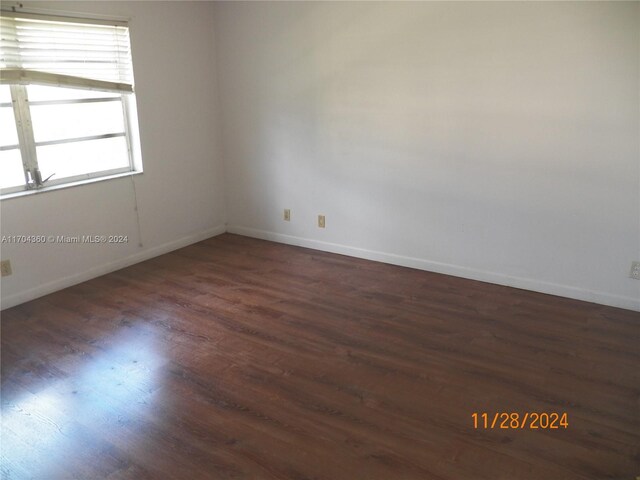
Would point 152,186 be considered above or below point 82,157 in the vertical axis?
below

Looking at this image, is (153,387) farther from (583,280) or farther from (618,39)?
(618,39)

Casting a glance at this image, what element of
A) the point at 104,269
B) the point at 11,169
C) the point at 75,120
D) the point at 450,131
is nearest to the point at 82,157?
the point at 75,120

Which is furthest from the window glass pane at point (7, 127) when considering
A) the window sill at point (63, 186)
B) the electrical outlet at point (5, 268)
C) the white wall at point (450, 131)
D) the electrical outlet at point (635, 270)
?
the electrical outlet at point (635, 270)

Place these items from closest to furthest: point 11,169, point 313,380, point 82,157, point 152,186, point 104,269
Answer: point 313,380 < point 11,169 < point 82,157 < point 104,269 < point 152,186

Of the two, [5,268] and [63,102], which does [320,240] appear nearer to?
[63,102]

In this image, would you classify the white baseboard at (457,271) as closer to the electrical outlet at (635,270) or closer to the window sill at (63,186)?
the electrical outlet at (635,270)

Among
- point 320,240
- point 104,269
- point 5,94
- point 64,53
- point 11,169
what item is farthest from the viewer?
point 320,240

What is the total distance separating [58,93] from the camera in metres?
3.75

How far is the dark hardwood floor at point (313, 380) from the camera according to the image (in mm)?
2176

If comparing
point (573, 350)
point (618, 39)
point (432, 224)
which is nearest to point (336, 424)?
point (573, 350)

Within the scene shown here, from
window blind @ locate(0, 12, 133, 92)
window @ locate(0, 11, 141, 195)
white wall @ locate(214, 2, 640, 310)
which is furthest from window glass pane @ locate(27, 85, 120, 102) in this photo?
white wall @ locate(214, 2, 640, 310)

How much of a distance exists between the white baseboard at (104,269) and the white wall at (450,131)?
0.70m

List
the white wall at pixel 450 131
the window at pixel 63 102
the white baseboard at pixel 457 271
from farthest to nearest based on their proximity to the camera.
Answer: the white baseboard at pixel 457 271 → the window at pixel 63 102 → the white wall at pixel 450 131

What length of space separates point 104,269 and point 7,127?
1.29 m
